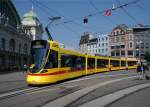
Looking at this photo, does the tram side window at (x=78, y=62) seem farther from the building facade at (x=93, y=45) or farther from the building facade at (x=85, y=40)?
the building facade at (x=85, y=40)

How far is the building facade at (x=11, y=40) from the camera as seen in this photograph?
60.6m

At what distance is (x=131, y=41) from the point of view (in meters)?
116

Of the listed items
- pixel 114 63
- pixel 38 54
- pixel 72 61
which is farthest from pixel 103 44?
pixel 38 54

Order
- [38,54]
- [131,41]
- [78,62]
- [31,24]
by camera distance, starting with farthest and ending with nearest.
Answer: [131,41], [31,24], [78,62], [38,54]

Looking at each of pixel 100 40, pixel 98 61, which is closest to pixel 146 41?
pixel 100 40

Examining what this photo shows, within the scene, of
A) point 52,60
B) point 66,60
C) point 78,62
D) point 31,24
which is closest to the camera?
point 52,60

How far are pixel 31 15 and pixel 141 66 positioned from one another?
214ft

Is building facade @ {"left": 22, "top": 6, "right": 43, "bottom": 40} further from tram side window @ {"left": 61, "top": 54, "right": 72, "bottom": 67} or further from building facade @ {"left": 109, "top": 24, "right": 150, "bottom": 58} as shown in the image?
tram side window @ {"left": 61, "top": 54, "right": 72, "bottom": 67}

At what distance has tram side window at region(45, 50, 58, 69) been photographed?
20450 mm

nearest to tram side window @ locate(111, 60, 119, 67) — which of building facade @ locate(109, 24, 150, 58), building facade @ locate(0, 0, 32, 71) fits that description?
building facade @ locate(0, 0, 32, 71)

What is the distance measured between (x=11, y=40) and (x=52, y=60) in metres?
47.2

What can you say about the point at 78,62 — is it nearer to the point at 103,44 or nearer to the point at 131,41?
the point at 131,41

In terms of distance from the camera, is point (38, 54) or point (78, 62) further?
point (78, 62)

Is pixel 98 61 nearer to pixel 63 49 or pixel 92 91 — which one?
pixel 63 49
